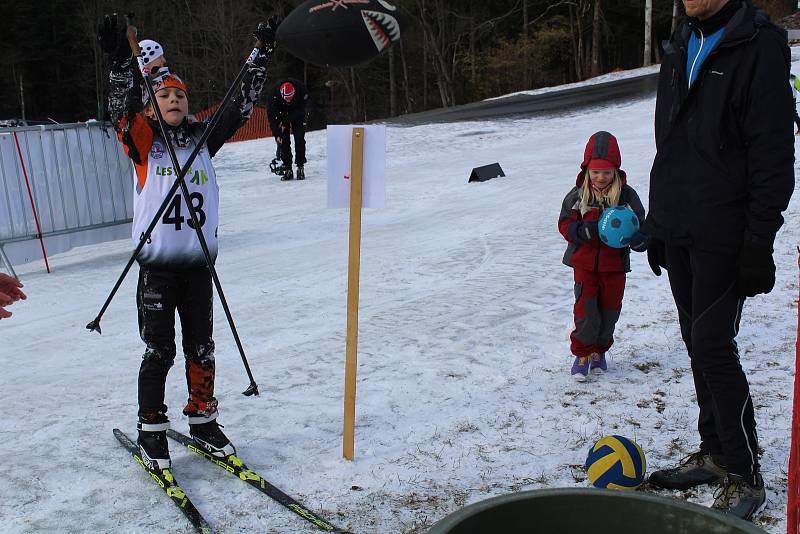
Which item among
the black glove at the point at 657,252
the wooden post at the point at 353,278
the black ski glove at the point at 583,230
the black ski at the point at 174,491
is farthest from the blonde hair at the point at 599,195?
the black ski at the point at 174,491

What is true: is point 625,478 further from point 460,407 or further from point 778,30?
point 778,30

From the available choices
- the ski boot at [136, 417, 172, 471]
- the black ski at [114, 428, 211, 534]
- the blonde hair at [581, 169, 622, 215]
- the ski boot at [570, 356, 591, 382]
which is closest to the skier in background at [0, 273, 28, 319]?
the ski boot at [136, 417, 172, 471]

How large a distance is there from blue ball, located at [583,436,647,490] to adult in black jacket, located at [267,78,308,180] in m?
10.8

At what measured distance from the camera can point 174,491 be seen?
3996 millimetres

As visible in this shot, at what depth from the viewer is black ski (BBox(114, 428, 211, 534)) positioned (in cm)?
375

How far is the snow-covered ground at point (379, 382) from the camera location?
4.07 meters

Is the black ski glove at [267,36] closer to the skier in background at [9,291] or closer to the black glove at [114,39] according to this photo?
the black glove at [114,39]

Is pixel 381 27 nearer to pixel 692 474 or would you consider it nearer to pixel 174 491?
pixel 174 491

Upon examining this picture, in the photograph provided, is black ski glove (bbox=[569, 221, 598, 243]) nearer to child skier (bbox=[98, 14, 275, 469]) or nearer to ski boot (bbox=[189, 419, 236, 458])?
child skier (bbox=[98, 14, 275, 469])

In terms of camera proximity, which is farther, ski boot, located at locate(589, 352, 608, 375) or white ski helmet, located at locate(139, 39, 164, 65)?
ski boot, located at locate(589, 352, 608, 375)

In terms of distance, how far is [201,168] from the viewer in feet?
14.0

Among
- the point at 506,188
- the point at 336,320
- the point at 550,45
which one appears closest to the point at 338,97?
the point at 550,45

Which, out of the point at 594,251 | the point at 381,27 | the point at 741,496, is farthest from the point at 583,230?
the point at 741,496

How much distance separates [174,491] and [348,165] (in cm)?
176
